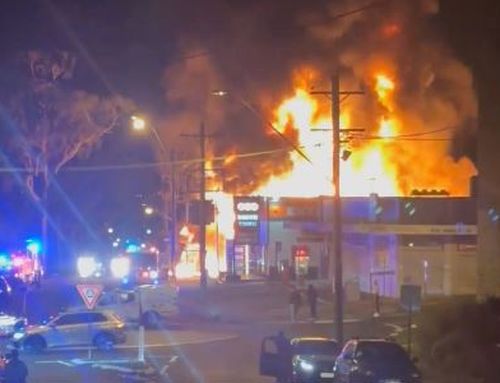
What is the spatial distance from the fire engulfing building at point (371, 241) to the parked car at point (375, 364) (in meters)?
31.9

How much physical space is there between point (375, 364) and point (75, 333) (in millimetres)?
16755

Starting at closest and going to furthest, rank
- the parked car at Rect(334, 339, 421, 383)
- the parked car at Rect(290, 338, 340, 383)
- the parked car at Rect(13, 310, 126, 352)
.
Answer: the parked car at Rect(334, 339, 421, 383)
the parked car at Rect(290, 338, 340, 383)
the parked car at Rect(13, 310, 126, 352)

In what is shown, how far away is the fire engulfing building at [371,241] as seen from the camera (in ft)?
195

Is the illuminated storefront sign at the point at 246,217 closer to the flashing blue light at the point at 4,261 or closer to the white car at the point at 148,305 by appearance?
the flashing blue light at the point at 4,261

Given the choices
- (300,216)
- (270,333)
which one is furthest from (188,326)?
(300,216)

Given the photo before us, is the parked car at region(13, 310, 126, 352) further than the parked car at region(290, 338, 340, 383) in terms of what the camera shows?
Yes

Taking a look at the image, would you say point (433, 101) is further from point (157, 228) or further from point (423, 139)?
point (157, 228)

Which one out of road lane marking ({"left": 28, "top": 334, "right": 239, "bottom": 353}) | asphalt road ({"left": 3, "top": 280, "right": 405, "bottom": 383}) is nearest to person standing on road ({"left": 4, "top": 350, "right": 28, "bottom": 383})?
asphalt road ({"left": 3, "top": 280, "right": 405, "bottom": 383})

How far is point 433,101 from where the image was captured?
95.6 meters

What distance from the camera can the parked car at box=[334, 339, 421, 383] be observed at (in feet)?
73.7

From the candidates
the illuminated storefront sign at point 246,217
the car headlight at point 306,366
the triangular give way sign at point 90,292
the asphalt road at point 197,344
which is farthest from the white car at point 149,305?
the illuminated storefront sign at point 246,217

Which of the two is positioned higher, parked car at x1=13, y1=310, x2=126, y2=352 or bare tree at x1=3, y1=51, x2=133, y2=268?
bare tree at x1=3, y1=51, x2=133, y2=268

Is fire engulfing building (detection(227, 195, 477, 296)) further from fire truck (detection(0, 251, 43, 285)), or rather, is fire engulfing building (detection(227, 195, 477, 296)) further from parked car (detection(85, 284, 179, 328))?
parked car (detection(85, 284, 179, 328))

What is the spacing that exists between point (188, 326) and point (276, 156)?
47718mm
